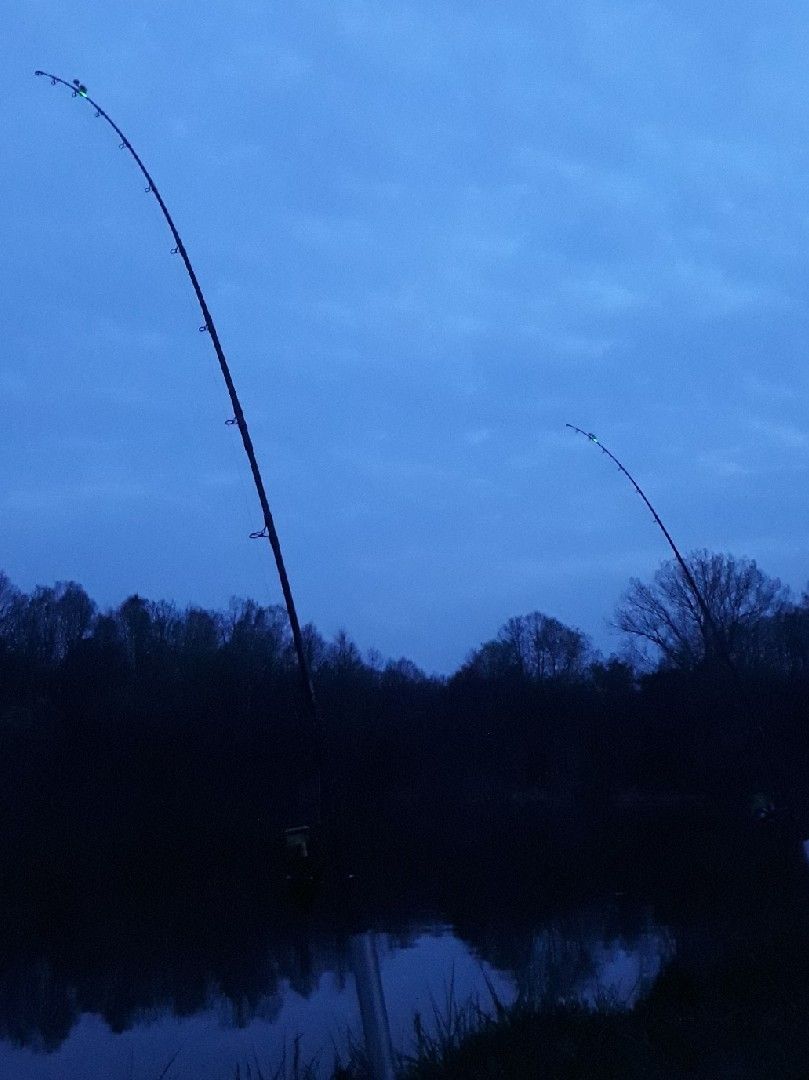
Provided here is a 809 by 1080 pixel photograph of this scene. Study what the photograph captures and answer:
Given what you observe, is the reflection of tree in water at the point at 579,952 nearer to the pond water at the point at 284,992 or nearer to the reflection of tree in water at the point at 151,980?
the pond water at the point at 284,992

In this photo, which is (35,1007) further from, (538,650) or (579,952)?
(538,650)

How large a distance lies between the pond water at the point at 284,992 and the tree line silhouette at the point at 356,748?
1382 centimetres

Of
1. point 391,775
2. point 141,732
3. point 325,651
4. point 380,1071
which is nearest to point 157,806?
point 141,732

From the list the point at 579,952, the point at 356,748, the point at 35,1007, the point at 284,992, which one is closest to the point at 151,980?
the point at 35,1007

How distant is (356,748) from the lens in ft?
166

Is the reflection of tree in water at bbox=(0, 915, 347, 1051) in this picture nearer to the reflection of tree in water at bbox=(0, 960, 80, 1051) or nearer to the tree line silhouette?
the reflection of tree in water at bbox=(0, 960, 80, 1051)

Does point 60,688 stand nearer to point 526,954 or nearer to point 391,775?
point 391,775

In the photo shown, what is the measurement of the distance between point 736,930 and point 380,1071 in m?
11.1

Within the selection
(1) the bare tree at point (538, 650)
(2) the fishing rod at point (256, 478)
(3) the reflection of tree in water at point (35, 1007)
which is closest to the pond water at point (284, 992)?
(3) the reflection of tree in water at point (35, 1007)

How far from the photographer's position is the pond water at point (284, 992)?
42.9 feet

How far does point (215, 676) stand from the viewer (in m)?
51.7

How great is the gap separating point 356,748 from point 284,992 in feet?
111

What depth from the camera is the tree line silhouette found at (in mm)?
42219

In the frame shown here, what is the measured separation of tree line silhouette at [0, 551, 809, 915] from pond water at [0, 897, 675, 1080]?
45.4ft
